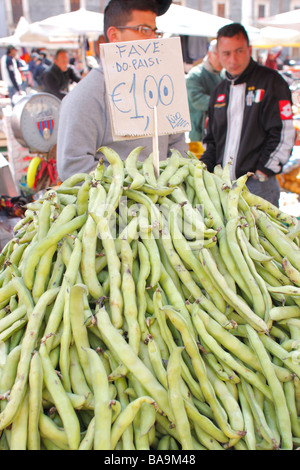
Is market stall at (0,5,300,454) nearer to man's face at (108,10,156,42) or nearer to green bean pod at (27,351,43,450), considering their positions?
green bean pod at (27,351,43,450)

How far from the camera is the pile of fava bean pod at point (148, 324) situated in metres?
1.00

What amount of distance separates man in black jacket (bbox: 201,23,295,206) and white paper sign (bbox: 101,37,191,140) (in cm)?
164

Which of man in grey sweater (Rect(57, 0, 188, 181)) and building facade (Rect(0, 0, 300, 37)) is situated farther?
building facade (Rect(0, 0, 300, 37))

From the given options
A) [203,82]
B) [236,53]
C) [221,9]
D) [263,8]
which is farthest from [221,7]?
[236,53]

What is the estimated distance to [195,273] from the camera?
1271 millimetres

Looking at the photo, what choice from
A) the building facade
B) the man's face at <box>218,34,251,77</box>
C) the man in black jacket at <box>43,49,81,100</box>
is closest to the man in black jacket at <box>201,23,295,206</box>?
the man's face at <box>218,34,251,77</box>

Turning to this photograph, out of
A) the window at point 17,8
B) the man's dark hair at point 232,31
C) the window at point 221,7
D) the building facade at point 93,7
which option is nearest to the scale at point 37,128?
the man's dark hair at point 232,31

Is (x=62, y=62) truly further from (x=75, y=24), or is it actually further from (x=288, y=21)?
(x=288, y=21)

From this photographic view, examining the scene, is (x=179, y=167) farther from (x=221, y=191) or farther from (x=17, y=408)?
(x=17, y=408)

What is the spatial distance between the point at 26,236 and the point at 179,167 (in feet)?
2.04

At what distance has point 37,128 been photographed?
402cm

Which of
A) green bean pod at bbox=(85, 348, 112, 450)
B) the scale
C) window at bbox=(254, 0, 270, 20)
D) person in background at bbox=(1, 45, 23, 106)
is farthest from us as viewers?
window at bbox=(254, 0, 270, 20)

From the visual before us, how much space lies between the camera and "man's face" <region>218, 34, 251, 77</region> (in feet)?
10.7

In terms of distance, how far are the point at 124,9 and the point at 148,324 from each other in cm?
168
